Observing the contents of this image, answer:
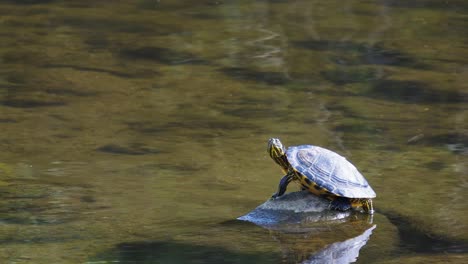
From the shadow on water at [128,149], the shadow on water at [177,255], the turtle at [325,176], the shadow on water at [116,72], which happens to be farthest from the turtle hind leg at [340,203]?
the shadow on water at [116,72]

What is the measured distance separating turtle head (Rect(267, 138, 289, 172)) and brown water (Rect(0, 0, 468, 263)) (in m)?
0.44

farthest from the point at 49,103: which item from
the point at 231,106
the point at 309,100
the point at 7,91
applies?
the point at 309,100

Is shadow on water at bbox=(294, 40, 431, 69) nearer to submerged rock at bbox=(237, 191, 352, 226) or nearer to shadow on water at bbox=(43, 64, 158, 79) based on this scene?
shadow on water at bbox=(43, 64, 158, 79)

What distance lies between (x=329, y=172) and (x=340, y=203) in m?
0.23

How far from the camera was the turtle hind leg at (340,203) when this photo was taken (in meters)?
5.58

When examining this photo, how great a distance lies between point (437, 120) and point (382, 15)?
439 cm

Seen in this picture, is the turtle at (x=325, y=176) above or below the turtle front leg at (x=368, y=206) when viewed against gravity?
above

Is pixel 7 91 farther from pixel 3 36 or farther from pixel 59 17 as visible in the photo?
pixel 59 17

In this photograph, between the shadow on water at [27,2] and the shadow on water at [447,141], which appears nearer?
the shadow on water at [447,141]

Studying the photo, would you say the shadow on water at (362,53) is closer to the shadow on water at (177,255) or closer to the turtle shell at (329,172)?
the turtle shell at (329,172)

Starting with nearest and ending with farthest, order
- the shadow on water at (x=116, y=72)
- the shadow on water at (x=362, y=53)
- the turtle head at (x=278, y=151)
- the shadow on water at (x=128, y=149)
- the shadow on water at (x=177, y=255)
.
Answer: the shadow on water at (x=177, y=255)
the turtle head at (x=278, y=151)
the shadow on water at (x=128, y=149)
the shadow on water at (x=116, y=72)
the shadow on water at (x=362, y=53)

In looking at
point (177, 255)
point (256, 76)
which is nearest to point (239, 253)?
point (177, 255)

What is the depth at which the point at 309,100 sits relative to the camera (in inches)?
344

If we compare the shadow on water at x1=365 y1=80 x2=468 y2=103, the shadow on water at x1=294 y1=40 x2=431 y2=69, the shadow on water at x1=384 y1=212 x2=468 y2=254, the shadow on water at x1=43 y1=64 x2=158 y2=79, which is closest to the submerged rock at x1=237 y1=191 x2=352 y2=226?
the shadow on water at x1=384 y1=212 x2=468 y2=254
